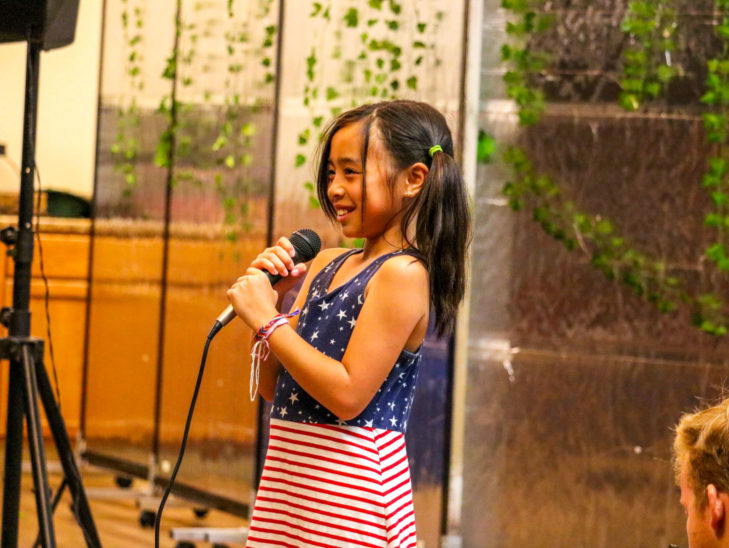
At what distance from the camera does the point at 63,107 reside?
16.8 ft

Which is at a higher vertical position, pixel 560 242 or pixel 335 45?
pixel 335 45

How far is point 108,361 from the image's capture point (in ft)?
12.9

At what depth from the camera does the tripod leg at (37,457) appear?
1.90 m

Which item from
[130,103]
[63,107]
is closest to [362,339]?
[130,103]

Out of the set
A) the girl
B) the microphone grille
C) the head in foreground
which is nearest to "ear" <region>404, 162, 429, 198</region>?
the girl

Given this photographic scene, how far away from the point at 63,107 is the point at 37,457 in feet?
11.6

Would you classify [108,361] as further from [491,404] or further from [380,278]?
[380,278]

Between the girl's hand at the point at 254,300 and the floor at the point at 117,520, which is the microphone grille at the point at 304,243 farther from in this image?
the floor at the point at 117,520

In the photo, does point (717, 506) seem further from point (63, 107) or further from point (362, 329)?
point (63, 107)

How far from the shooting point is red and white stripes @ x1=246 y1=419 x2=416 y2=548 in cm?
125

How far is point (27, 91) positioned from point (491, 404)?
1553mm

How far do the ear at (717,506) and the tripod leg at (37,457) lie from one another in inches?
52.2

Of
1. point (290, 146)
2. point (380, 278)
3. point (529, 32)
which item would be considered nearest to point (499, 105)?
point (529, 32)

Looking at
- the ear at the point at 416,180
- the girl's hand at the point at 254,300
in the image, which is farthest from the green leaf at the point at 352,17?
the girl's hand at the point at 254,300
